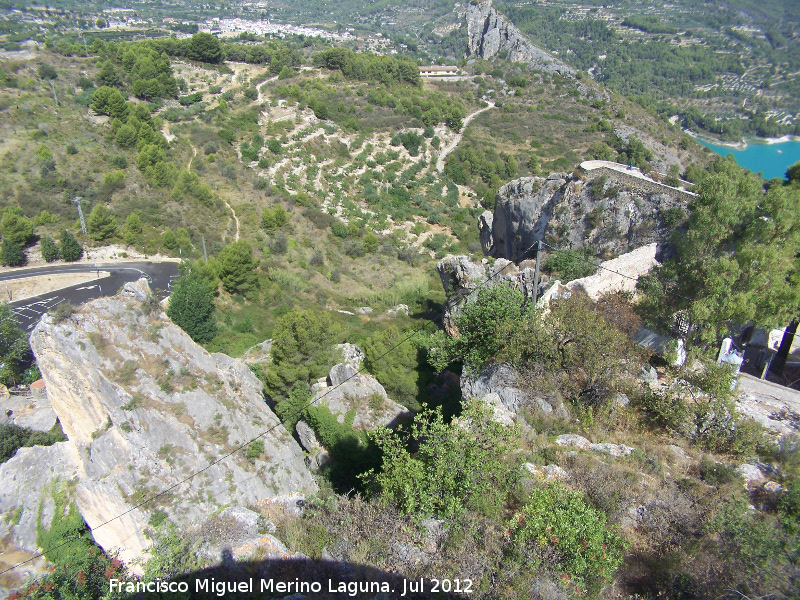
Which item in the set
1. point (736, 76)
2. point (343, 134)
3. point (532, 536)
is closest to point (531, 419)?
point (532, 536)

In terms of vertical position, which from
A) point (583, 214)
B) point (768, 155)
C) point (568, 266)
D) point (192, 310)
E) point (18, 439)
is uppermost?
point (768, 155)

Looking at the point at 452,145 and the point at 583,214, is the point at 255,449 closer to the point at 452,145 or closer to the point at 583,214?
the point at 583,214

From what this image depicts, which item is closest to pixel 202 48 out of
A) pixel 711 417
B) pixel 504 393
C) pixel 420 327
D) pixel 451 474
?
pixel 420 327

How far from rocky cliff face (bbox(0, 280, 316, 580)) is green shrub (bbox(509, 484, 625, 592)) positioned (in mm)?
6914

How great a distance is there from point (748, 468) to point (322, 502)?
7.81 meters

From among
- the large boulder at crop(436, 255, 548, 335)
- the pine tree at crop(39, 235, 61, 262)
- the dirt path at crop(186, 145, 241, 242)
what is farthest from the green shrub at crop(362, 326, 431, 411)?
the pine tree at crop(39, 235, 61, 262)

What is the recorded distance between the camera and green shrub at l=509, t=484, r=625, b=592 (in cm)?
644

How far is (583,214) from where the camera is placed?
2264cm

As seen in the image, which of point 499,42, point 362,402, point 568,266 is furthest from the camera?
point 499,42

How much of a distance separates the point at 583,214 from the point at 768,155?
286 ft

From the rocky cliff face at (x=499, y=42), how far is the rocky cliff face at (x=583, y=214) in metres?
53.4

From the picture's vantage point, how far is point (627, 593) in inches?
261

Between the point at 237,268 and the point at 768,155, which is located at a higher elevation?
the point at 768,155

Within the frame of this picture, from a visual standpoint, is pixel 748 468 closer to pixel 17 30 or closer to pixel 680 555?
pixel 680 555
